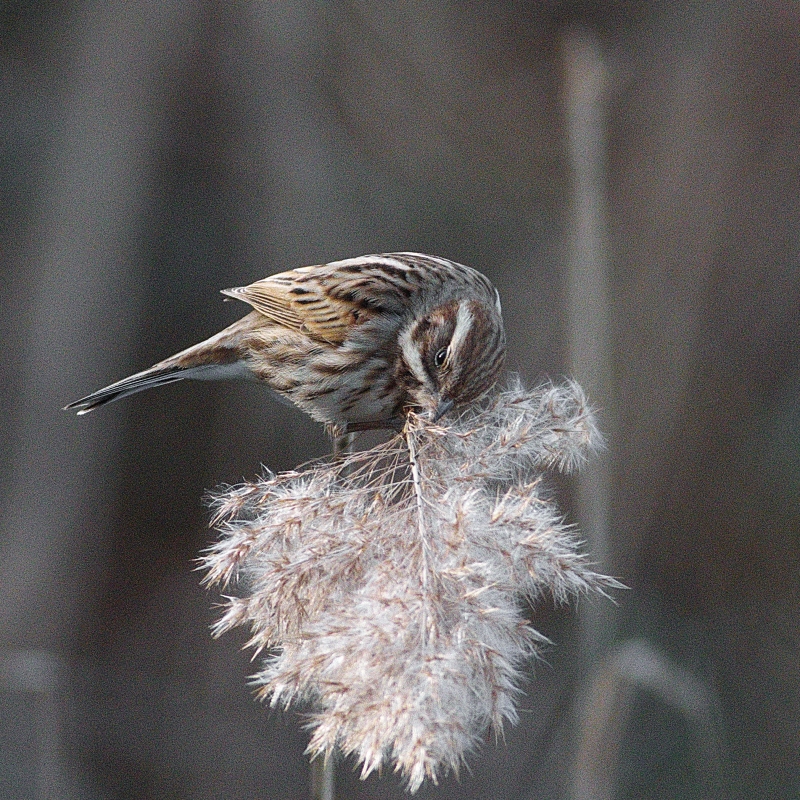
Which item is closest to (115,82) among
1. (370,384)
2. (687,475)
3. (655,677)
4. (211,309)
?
(211,309)

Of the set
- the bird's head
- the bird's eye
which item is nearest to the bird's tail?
the bird's head

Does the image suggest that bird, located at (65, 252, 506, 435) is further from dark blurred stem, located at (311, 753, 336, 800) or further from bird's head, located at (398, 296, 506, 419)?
dark blurred stem, located at (311, 753, 336, 800)

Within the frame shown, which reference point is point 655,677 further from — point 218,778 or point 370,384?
point 218,778

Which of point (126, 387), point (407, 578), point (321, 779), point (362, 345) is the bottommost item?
point (321, 779)

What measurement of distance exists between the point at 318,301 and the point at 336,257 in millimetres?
2435

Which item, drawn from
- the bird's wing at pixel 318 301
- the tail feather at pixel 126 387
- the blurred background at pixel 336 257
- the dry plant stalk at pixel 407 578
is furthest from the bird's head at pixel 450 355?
the blurred background at pixel 336 257

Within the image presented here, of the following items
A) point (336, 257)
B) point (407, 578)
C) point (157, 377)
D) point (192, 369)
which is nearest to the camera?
point (407, 578)

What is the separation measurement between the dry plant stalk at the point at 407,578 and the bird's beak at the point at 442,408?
0.80 ft

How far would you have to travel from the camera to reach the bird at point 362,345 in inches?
93.8

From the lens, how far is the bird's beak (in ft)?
7.19

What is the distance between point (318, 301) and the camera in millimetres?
2742

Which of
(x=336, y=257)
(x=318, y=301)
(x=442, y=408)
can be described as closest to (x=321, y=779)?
(x=442, y=408)

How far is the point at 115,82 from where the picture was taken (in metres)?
4.93

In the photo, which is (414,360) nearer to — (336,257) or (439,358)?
(439,358)
